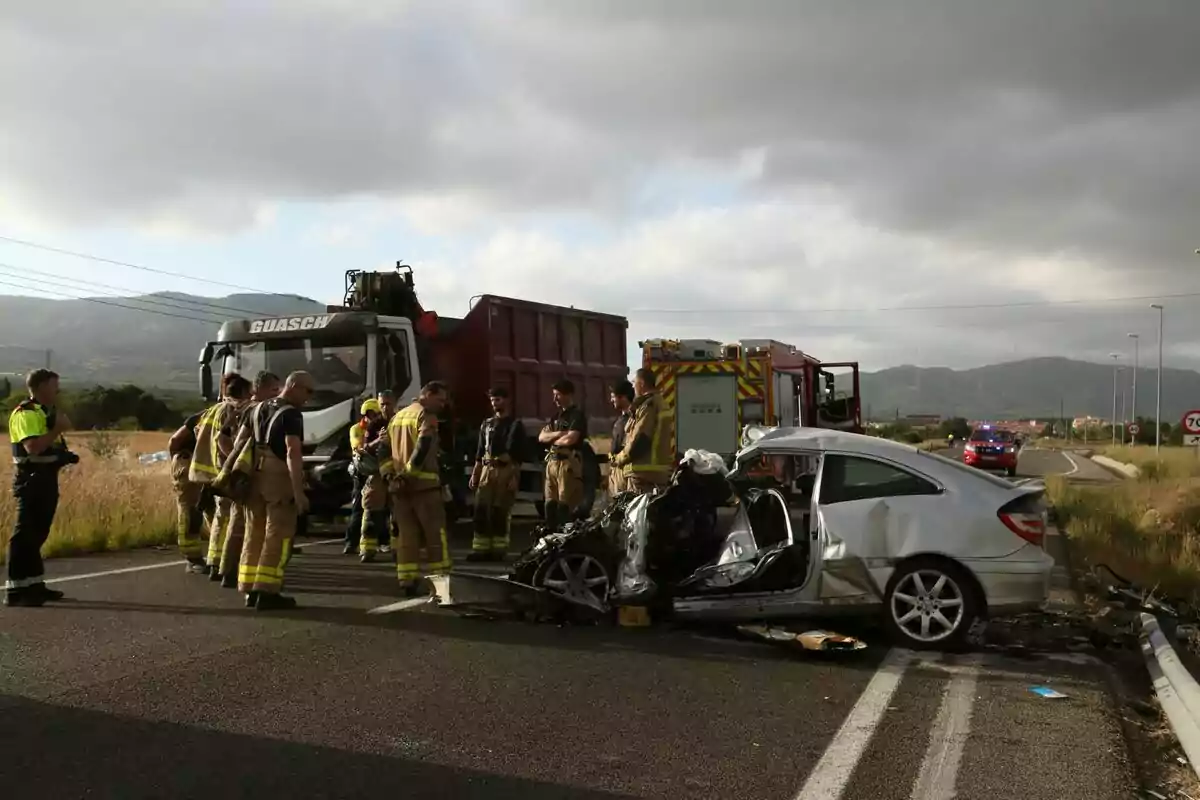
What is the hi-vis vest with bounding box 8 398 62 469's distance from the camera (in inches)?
324

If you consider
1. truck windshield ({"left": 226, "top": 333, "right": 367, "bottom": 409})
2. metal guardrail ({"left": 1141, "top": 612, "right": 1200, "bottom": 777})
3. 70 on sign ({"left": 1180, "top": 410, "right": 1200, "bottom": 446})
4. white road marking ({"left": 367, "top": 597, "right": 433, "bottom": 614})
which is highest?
truck windshield ({"left": 226, "top": 333, "right": 367, "bottom": 409})

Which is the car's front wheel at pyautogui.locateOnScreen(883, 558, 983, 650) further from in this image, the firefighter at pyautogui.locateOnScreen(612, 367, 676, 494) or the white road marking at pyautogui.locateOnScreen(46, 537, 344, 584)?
the white road marking at pyautogui.locateOnScreen(46, 537, 344, 584)

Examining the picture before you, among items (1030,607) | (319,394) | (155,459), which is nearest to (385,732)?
(1030,607)

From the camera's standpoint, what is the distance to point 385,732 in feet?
16.3

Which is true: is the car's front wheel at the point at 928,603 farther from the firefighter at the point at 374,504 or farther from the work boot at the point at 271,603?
the firefighter at the point at 374,504

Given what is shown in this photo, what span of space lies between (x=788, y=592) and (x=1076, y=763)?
250 cm

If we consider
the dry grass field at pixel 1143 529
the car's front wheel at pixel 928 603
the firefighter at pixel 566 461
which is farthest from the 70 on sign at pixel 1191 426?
the car's front wheel at pixel 928 603

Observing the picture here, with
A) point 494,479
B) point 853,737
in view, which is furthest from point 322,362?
point 853,737

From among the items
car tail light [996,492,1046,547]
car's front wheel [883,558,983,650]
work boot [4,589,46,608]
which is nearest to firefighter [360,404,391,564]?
work boot [4,589,46,608]

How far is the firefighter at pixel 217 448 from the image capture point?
9344 mm

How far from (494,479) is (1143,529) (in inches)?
360

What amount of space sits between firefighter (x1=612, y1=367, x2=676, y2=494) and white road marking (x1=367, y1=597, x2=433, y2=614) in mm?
2095

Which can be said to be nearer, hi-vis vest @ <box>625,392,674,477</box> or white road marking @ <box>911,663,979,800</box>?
white road marking @ <box>911,663,979,800</box>

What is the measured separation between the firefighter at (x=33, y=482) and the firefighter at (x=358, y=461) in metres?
2.95
